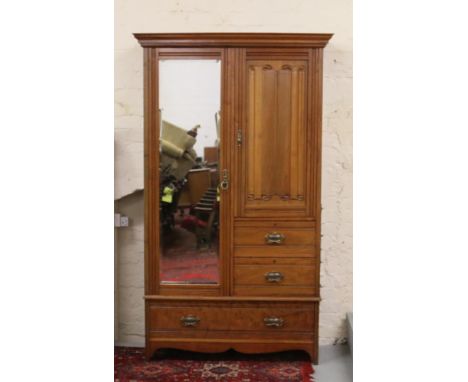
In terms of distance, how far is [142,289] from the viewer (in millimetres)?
3471

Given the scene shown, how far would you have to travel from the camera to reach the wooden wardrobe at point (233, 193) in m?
2.94

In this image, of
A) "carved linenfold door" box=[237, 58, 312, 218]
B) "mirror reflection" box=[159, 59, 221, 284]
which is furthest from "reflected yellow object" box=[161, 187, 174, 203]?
"carved linenfold door" box=[237, 58, 312, 218]

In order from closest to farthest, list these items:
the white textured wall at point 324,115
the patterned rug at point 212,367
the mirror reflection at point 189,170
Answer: the patterned rug at point 212,367 < the mirror reflection at point 189,170 < the white textured wall at point 324,115

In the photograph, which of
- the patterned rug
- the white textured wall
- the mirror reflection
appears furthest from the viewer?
the white textured wall

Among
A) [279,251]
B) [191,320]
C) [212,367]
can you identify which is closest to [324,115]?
[279,251]

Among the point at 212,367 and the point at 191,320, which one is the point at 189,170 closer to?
the point at 191,320

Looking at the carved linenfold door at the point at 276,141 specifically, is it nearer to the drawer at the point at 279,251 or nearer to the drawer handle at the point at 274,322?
the drawer at the point at 279,251

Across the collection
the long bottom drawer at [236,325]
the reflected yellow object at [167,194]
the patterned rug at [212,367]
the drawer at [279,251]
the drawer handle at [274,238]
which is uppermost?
the reflected yellow object at [167,194]

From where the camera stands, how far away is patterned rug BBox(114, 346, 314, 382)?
9.36 ft

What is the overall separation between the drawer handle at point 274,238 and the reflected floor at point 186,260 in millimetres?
309

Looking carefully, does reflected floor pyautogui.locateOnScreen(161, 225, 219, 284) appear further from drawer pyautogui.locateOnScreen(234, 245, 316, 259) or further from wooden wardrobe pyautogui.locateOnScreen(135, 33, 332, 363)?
drawer pyautogui.locateOnScreen(234, 245, 316, 259)

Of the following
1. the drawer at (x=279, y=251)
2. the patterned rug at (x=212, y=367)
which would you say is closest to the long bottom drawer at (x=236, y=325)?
the patterned rug at (x=212, y=367)
